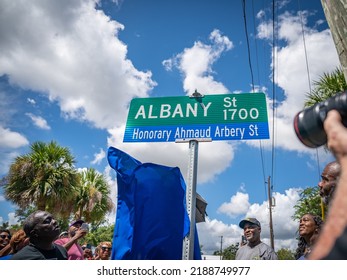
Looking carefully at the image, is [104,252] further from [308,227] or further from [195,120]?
[308,227]

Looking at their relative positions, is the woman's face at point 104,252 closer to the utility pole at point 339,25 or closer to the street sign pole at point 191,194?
the street sign pole at point 191,194

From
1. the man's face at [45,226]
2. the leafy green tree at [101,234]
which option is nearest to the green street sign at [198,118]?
the man's face at [45,226]

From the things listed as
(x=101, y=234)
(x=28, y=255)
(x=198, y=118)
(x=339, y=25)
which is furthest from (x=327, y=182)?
(x=101, y=234)

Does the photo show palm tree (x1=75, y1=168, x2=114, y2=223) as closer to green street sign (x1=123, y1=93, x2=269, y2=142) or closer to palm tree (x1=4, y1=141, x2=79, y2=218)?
palm tree (x1=4, y1=141, x2=79, y2=218)

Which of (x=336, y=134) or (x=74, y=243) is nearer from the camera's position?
(x=336, y=134)

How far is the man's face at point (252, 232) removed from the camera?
3760mm

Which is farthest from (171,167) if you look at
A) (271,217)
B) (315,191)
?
(271,217)

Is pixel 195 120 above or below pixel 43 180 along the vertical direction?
below

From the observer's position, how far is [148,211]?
2.39 metres

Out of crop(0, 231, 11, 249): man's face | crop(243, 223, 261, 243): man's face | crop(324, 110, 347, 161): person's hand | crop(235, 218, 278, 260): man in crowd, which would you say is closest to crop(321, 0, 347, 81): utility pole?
crop(324, 110, 347, 161): person's hand

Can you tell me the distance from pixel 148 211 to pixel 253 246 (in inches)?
77.5

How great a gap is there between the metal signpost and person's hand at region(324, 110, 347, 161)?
1.68m

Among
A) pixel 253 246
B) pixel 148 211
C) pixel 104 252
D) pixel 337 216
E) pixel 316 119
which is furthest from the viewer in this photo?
pixel 104 252

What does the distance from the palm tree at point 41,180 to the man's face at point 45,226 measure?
30.9 feet
